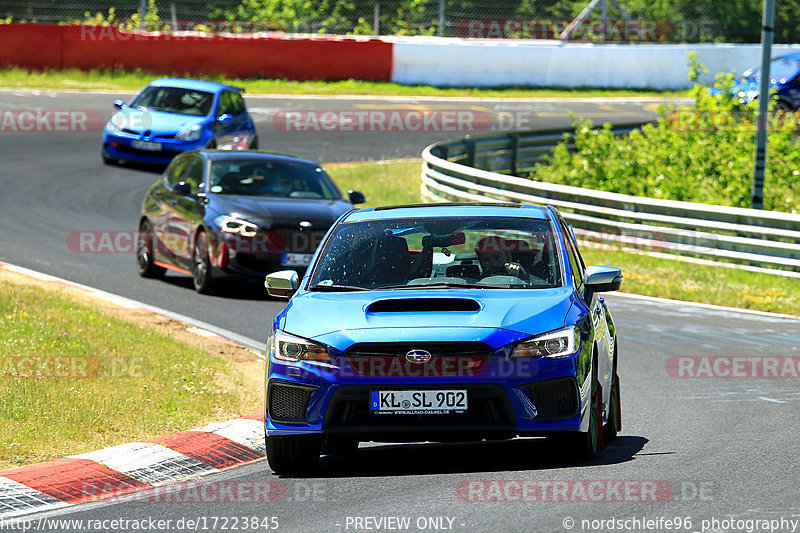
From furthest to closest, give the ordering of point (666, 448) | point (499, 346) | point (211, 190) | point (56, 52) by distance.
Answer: point (56, 52) → point (211, 190) → point (666, 448) → point (499, 346)

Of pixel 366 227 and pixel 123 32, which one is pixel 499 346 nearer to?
pixel 366 227

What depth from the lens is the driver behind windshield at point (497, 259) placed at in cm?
841

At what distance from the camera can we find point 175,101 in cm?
2638

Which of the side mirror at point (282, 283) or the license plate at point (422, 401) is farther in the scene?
the side mirror at point (282, 283)

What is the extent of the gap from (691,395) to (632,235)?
9.79 metres

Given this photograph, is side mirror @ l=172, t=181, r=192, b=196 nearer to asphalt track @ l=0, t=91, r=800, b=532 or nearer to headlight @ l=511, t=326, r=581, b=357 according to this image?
asphalt track @ l=0, t=91, r=800, b=532

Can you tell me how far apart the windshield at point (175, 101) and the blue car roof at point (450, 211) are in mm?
17454

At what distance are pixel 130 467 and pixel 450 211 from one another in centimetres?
256

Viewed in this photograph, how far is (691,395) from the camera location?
36.2 feet

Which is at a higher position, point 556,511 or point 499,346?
point 499,346

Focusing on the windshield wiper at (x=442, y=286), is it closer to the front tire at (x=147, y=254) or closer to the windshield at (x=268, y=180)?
the windshield at (x=268, y=180)

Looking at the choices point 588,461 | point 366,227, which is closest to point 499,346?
point 588,461

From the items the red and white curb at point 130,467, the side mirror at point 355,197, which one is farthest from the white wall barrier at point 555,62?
the red and white curb at point 130,467

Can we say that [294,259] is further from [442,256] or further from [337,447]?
[442,256]
